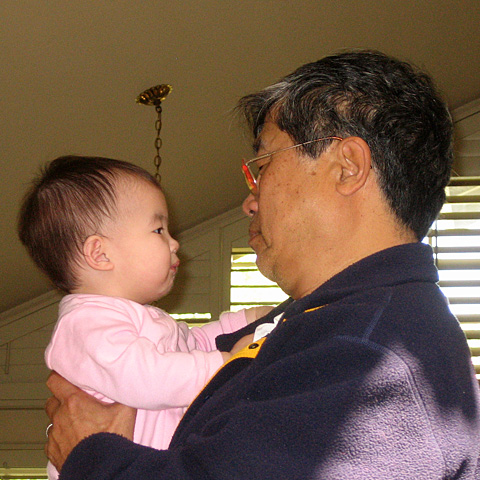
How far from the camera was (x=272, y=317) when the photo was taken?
5.05ft

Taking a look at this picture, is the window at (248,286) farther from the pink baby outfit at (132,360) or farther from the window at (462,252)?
the pink baby outfit at (132,360)

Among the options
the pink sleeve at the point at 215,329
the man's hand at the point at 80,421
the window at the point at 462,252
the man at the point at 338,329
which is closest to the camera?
the man at the point at 338,329

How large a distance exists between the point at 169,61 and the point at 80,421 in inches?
70.9

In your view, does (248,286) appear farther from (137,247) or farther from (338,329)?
(338,329)

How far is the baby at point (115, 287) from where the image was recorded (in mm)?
1335

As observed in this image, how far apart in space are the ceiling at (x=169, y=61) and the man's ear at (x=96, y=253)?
1023 mm

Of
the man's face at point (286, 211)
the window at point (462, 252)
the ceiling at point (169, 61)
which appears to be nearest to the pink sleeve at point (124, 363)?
the man's face at point (286, 211)

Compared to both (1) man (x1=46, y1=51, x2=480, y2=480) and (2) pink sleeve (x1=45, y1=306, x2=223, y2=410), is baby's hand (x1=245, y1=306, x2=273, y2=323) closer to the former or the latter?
(1) man (x1=46, y1=51, x2=480, y2=480)

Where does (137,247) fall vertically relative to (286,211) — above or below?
below

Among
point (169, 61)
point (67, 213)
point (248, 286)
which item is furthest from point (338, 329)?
point (248, 286)

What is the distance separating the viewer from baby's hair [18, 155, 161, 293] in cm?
149

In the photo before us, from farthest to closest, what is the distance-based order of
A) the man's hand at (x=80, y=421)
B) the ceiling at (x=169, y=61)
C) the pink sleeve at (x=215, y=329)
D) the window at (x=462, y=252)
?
the window at (x=462, y=252), the ceiling at (x=169, y=61), the pink sleeve at (x=215, y=329), the man's hand at (x=80, y=421)

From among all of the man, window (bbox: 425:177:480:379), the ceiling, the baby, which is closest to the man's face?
the man

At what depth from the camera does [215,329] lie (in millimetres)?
1712
